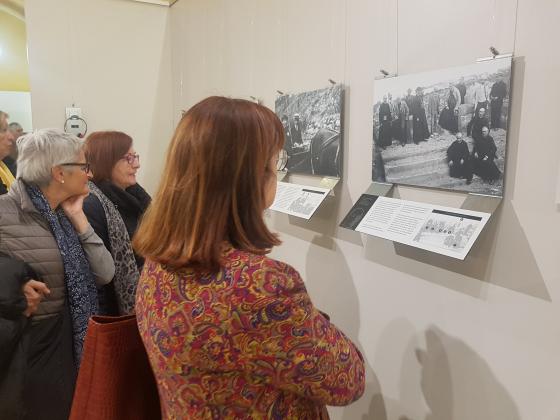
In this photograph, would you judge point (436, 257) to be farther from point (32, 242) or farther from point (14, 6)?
point (14, 6)

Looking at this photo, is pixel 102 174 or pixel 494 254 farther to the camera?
pixel 102 174

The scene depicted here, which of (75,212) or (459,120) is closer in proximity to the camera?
(459,120)

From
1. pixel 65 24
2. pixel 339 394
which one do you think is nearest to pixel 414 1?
pixel 339 394

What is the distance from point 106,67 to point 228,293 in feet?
11.3

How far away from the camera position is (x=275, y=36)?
237cm

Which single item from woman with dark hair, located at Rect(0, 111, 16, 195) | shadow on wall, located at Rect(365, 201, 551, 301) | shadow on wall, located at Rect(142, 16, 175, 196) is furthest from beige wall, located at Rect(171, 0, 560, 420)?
woman with dark hair, located at Rect(0, 111, 16, 195)

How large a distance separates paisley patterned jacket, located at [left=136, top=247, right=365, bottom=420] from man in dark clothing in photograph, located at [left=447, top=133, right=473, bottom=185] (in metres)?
0.69

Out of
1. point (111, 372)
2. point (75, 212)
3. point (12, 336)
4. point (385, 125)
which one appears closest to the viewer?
point (111, 372)

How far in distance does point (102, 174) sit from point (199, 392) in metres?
1.71

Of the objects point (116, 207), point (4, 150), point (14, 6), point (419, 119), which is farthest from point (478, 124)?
point (14, 6)

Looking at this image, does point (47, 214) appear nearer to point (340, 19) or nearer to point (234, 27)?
point (340, 19)

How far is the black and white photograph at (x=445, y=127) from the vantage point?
128 cm

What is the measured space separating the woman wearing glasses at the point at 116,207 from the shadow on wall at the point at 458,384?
124 centimetres

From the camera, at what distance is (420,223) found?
1.44m
